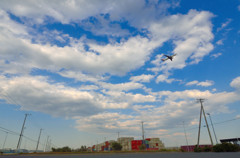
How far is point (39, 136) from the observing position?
11031cm

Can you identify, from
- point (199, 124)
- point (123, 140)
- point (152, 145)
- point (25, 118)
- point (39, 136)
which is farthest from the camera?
point (123, 140)

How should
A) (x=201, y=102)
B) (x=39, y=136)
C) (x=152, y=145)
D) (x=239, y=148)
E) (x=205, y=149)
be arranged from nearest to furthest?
(x=239, y=148), (x=205, y=149), (x=201, y=102), (x=39, y=136), (x=152, y=145)

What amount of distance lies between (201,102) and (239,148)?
25.5 metres

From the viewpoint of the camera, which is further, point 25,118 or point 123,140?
point 123,140

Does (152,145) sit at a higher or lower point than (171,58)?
lower

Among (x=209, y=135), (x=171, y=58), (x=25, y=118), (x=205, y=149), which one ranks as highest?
(x=171, y=58)

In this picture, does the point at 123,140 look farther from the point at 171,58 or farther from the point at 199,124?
the point at 171,58

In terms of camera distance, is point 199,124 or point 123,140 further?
point 123,140

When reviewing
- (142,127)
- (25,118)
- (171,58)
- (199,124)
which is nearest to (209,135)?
(199,124)

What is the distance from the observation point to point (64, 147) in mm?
114438

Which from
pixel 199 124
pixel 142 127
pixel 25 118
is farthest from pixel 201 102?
pixel 25 118

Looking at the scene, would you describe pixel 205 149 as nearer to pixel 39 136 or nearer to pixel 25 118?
pixel 25 118

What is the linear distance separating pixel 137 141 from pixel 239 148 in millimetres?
124265

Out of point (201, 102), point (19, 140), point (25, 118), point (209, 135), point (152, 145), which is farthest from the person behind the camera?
point (152, 145)
